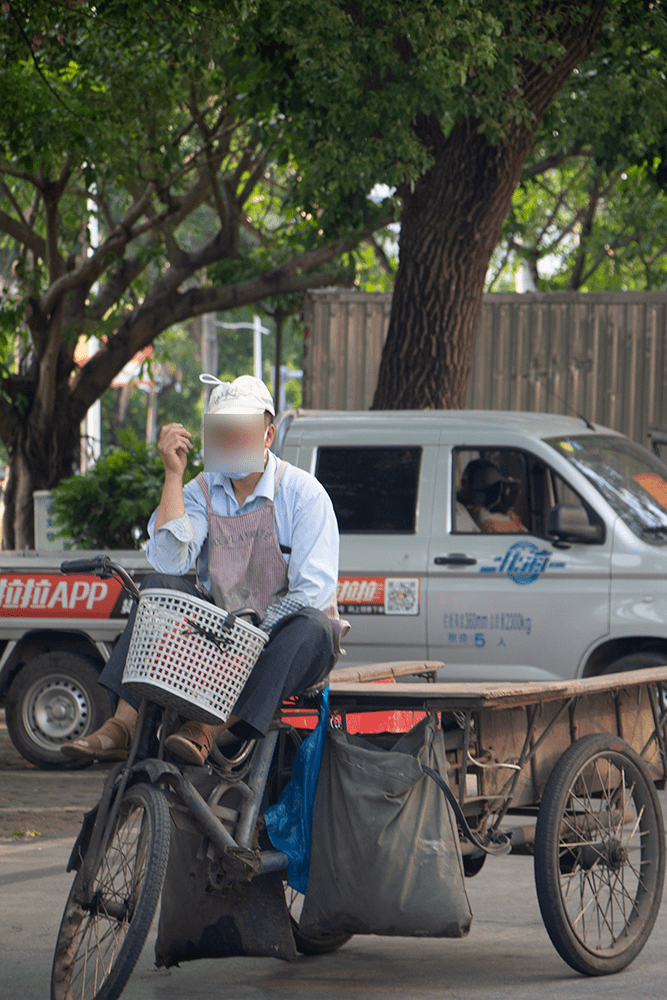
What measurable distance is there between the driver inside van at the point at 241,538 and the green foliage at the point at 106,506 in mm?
5901

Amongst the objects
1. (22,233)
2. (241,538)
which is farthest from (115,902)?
(22,233)

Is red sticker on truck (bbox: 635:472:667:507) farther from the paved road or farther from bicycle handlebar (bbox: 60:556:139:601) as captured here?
bicycle handlebar (bbox: 60:556:139:601)

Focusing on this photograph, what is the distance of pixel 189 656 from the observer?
11.6 ft

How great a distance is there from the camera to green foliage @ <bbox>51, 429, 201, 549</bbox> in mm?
10055

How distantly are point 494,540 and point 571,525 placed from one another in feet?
1.74

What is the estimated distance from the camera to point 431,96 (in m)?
9.09

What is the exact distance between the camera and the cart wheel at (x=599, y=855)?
4.02m

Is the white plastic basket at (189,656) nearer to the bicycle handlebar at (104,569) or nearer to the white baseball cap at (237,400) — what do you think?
the bicycle handlebar at (104,569)

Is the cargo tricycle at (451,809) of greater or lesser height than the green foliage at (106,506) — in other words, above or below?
below

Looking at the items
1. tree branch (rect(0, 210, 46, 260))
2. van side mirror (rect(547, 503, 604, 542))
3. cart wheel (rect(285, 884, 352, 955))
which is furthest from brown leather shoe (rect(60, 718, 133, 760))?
tree branch (rect(0, 210, 46, 260))

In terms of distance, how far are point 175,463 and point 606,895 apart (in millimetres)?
1973

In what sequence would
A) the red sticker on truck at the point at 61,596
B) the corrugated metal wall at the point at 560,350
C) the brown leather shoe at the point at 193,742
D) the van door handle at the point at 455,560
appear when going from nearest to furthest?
the brown leather shoe at the point at 193,742, the van door handle at the point at 455,560, the red sticker on truck at the point at 61,596, the corrugated metal wall at the point at 560,350

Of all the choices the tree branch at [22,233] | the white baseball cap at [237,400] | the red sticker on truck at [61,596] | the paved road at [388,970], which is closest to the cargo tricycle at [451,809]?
the paved road at [388,970]

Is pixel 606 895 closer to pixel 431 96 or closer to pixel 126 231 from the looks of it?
pixel 431 96
